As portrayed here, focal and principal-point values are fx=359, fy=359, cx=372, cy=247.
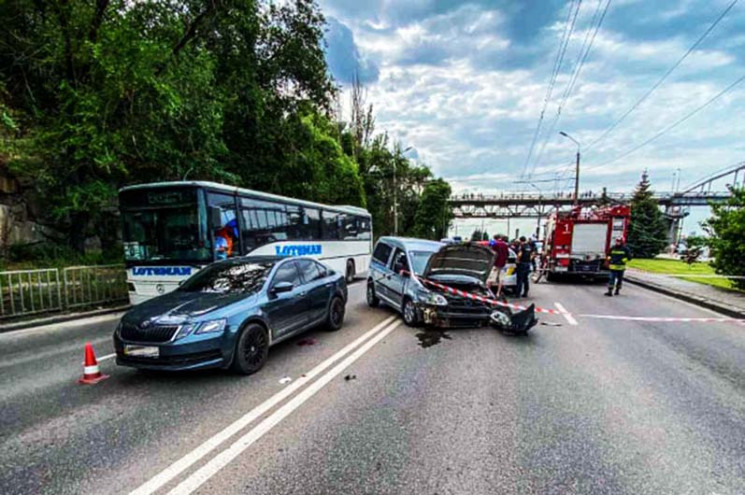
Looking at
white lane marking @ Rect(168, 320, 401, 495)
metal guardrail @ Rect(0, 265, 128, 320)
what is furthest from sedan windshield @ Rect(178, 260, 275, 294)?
metal guardrail @ Rect(0, 265, 128, 320)

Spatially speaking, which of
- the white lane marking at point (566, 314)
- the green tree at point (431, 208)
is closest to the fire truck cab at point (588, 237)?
the white lane marking at point (566, 314)

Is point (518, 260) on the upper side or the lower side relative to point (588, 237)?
lower

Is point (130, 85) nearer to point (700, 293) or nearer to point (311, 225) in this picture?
point (311, 225)

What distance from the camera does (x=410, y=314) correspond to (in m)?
7.62

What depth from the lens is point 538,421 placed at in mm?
3648

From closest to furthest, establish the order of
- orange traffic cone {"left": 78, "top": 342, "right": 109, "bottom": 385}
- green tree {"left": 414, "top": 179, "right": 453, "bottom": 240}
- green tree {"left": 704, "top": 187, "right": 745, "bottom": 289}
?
orange traffic cone {"left": 78, "top": 342, "right": 109, "bottom": 385}, green tree {"left": 704, "top": 187, "right": 745, "bottom": 289}, green tree {"left": 414, "top": 179, "right": 453, "bottom": 240}

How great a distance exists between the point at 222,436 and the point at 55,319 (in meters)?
7.45

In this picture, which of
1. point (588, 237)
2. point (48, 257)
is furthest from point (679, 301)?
point (48, 257)

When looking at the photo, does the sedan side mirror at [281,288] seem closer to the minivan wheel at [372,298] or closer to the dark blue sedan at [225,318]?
the dark blue sedan at [225,318]

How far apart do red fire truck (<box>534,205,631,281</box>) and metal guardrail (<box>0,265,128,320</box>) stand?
16.3m

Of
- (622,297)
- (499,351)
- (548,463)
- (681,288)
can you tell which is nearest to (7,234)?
(499,351)

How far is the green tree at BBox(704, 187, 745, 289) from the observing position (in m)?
11.5

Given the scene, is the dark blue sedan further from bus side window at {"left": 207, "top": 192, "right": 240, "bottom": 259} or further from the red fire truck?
the red fire truck

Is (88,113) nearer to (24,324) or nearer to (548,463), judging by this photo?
(24,324)
